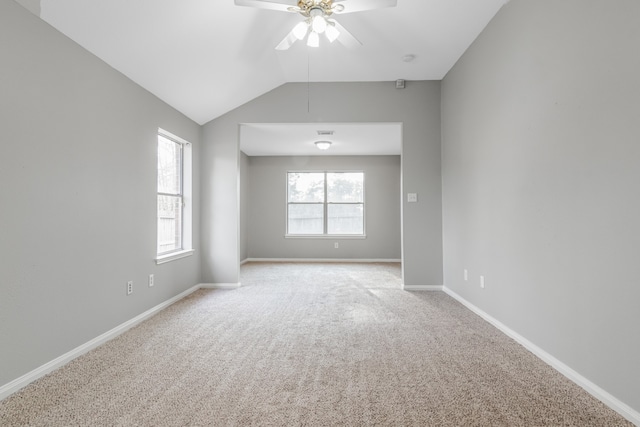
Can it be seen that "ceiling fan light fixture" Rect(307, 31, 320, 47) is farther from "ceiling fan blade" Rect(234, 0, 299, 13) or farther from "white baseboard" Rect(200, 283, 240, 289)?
"white baseboard" Rect(200, 283, 240, 289)

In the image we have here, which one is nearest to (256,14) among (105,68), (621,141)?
(105,68)

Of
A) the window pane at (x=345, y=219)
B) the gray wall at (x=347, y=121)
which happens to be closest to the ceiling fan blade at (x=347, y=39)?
the gray wall at (x=347, y=121)

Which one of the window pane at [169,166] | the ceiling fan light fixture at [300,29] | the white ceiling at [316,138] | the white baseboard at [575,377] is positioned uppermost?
the ceiling fan light fixture at [300,29]

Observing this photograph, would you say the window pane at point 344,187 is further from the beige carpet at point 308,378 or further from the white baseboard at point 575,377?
the white baseboard at point 575,377

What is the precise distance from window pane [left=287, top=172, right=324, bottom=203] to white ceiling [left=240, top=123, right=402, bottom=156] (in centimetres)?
51

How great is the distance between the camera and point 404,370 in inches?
81.7

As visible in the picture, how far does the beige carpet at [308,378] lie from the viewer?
161cm

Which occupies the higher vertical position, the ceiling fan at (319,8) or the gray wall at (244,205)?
the ceiling fan at (319,8)

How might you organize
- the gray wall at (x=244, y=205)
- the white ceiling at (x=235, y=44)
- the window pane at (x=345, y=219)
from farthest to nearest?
the window pane at (x=345, y=219) → the gray wall at (x=244, y=205) → the white ceiling at (x=235, y=44)

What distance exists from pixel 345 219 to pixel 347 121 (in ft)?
10.8

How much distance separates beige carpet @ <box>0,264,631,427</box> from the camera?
161cm

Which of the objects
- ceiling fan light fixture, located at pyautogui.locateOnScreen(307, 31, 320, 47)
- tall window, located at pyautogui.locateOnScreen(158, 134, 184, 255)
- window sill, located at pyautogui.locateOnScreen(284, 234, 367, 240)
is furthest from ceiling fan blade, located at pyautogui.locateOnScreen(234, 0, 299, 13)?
window sill, located at pyautogui.locateOnScreen(284, 234, 367, 240)

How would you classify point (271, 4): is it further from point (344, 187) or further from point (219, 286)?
point (344, 187)

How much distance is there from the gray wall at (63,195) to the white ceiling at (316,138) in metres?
2.03
